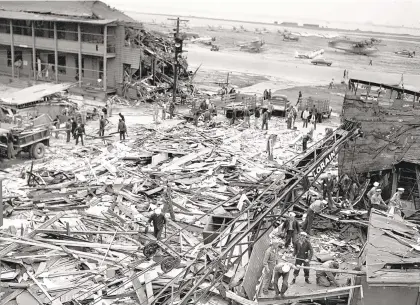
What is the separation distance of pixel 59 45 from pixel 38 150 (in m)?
20.1

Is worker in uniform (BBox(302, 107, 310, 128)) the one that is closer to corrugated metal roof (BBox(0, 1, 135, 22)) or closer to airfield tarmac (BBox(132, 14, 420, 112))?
airfield tarmac (BBox(132, 14, 420, 112))

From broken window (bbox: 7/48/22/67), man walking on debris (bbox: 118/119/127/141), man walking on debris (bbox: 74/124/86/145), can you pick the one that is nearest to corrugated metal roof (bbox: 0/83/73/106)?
man walking on debris (bbox: 74/124/86/145)

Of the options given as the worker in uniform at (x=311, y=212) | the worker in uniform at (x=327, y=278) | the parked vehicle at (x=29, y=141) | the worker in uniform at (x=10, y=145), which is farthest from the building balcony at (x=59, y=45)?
the worker in uniform at (x=327, y=278)

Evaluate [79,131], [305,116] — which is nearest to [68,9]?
[79,131]

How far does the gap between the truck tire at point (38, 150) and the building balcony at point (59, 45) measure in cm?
1711

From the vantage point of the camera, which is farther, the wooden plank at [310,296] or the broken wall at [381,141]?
the broken wall at [381,141]

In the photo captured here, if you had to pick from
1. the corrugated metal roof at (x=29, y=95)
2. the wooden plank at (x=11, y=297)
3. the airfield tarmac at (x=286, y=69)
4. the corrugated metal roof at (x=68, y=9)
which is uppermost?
the corrugated metal roof at (x=68, y=9)

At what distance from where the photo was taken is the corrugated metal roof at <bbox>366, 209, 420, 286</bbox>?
10328mm

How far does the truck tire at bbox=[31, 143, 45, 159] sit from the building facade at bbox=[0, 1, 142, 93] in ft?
50.6

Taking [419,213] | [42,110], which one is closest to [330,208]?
[419,213]

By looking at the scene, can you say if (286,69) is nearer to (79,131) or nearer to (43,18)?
(43,18)

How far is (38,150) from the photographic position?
23422 mm

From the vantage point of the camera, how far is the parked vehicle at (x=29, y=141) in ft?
72.3

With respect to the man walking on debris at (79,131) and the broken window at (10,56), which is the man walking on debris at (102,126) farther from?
the broken window at (10,56)
